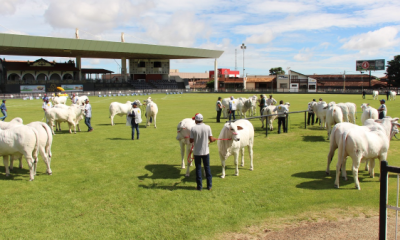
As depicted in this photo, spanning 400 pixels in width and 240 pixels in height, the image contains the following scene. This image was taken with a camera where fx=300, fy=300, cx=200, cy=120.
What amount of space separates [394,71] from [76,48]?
73.9m

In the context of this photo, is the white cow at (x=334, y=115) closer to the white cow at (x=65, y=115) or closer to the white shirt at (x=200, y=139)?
the white shirt at (x=200, y=139)

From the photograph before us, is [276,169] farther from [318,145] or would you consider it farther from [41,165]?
[41,165]

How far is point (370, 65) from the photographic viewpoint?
7900 centimetres

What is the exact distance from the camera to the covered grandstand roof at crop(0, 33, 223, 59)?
55.7 metres

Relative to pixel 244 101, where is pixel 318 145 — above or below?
below

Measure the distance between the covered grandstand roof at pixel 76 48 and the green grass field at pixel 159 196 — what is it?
2098 inches

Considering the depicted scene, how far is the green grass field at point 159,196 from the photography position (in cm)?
637

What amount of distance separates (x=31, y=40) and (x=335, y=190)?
62.5 m

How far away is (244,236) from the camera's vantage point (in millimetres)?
5988

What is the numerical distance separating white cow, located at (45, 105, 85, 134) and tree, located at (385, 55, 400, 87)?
77745 millimetres

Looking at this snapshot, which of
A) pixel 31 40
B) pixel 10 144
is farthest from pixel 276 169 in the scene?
pixel 31 40

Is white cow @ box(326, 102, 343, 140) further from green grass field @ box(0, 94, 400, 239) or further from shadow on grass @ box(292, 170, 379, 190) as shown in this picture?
shadow on grass @ box(292, 170, 379, 190)

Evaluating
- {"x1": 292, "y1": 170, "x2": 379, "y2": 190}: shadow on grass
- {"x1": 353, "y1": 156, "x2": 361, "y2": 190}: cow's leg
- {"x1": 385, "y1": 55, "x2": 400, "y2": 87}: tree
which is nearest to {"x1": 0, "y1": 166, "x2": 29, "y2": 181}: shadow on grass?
{"x1": 292, "y1": 170, "x2": 379, "y2": 190}: shadow on grass

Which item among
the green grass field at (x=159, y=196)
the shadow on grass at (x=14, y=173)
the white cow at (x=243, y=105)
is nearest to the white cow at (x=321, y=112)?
the green grass field at (x=159, y=196)
